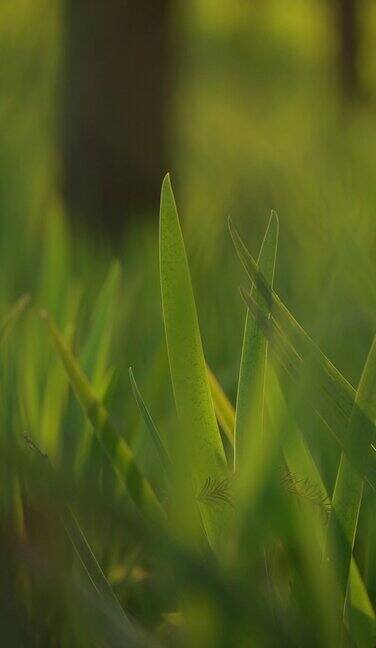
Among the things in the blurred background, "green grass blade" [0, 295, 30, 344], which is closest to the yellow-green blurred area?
the blurred background

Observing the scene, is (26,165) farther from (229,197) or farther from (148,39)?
(148,39)

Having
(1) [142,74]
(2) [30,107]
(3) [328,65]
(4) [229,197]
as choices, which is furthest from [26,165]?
(1) [142,74]

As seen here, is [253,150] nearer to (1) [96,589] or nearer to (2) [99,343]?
(2) [99,343]

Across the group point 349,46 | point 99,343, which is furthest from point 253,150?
point 99,343

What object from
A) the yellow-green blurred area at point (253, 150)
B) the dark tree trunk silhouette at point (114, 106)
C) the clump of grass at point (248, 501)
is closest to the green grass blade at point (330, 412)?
the clump of grass at point (248, 501)

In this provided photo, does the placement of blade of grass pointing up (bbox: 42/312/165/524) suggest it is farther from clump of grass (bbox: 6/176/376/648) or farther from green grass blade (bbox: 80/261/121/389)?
green grass blade (bbox: 80/261/121/389)

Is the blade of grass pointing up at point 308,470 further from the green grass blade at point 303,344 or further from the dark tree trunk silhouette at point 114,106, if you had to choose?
the dark tree trunk silhouette at point 114,106
